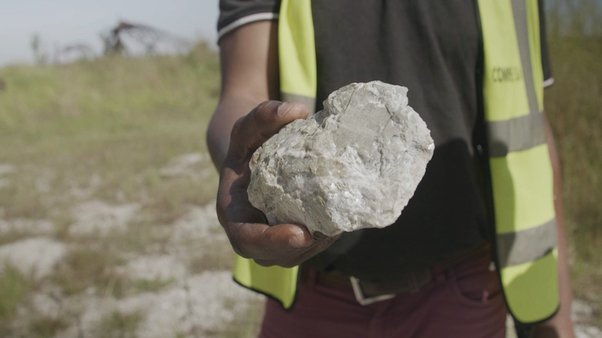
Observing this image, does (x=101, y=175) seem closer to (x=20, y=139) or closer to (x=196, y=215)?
(x=196, y=215)

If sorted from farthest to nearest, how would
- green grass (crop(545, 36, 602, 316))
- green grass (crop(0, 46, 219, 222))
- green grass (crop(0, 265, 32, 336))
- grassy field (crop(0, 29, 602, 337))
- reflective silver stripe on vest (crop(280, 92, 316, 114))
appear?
1. green grass (crop(0, 46, 219, 222))
2. green grass (crop(545, 36, 602, 316))
3. grassy field (crop(0, 29, 602, 337))
4. green grass (crop(0, 265, 32, 336))
5. reflective silver stripe on vest (crop(280, 92, 316, 114))

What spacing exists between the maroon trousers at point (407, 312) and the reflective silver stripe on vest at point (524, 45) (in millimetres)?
424

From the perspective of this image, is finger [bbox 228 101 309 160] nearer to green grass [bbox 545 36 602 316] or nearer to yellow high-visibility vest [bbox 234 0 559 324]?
yellow high-visibility vest [bbox 234 0 559 324]

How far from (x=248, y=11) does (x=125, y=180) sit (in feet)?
15.9

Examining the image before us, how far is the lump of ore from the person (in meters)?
0.36

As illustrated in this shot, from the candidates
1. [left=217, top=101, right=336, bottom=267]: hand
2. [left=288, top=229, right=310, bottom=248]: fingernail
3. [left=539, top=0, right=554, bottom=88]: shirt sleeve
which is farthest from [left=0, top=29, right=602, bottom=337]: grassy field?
[left=288, top=229, right=310, bottom=248]: fingernail

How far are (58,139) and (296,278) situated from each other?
26.6ft

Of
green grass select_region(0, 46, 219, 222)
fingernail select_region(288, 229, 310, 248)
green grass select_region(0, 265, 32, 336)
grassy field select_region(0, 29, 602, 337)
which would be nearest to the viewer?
fingernail select_region(288, 229, 310, 248)

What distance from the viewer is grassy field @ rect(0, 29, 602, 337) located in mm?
3545

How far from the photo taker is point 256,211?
3.25 feet

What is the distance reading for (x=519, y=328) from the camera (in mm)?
1550

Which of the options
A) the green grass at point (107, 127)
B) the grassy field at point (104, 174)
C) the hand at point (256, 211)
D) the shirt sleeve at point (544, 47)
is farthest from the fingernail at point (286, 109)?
the green grass at point (107, 127)

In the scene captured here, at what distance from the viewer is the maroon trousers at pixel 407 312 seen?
1.45m

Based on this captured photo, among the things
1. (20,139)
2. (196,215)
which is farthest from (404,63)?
(20,139)
